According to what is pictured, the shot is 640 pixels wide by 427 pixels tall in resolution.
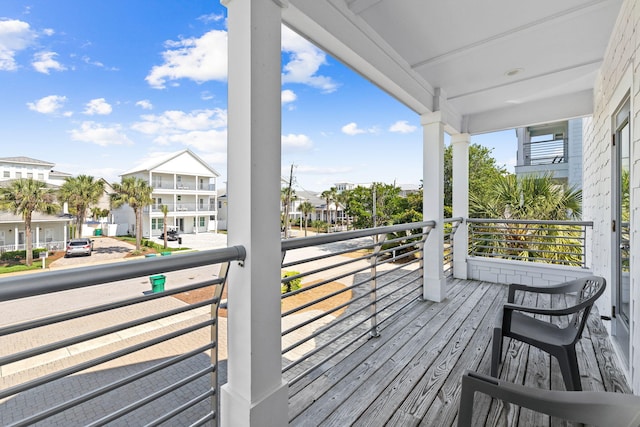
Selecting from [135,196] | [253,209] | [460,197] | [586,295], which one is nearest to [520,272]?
Result: [460,197]

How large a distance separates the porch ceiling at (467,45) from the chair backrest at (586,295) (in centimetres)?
179

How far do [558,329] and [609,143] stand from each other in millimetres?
1755

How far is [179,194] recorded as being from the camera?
830 centimetres

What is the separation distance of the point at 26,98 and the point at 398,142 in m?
20.9

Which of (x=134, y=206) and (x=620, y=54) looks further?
(x=134, y=206)

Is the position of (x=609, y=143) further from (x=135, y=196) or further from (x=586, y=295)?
(x=135, y=196)

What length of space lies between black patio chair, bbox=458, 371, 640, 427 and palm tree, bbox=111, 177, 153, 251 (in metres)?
6.13

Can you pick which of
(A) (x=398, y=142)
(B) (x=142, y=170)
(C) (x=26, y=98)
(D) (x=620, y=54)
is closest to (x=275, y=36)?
(D) (x=620, y=54)

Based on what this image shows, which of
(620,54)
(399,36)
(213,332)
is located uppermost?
(399,36)

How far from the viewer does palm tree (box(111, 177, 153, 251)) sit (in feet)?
A: 19.8

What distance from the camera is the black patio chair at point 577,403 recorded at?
729 mm

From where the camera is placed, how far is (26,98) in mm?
4484

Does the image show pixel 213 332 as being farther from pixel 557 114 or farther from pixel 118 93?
pixel 118 93

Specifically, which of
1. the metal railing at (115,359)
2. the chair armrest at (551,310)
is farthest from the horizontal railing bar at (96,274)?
the chair armrest at (551,310)
